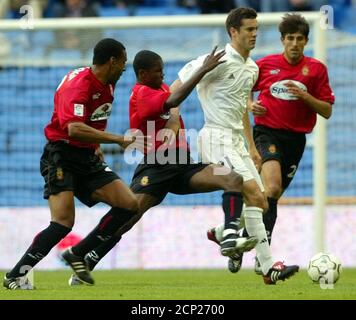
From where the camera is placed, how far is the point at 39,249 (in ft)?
29.2

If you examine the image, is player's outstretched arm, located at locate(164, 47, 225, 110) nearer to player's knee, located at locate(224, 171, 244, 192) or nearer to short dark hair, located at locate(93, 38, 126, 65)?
short dark hair, located at locate(93, 38, 126, 65)

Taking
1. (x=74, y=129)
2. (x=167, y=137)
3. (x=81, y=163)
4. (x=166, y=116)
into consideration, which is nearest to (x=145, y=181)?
(x=167, y=137)

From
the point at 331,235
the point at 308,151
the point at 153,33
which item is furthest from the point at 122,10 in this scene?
the point at 331,235

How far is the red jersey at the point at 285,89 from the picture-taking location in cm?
1057

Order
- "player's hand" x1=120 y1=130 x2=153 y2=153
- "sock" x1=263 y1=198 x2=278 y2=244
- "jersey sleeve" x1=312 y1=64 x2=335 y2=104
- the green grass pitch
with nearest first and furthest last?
the green grass pitch, "player's hand" x1=120 y1=130 x2=153 y2=153, "sock" x1=263 y1=198 x2=278 y2=244, "jersey sleeve" x1=312 y1=64 x2=335 y2=104

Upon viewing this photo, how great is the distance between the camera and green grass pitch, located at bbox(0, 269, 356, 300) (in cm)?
809

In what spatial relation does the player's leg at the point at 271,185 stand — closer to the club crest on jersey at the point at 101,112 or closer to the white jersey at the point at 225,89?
the white jersey at the point at 225,89

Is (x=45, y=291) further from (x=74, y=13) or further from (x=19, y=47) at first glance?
(x=74, y=13)

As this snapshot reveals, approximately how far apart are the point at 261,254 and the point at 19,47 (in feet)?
22.2

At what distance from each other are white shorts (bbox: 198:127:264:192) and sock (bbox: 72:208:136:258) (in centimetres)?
86

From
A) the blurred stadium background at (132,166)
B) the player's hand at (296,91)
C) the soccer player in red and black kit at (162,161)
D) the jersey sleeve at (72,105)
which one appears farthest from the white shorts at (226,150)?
the blurred stadium background at (132,166)

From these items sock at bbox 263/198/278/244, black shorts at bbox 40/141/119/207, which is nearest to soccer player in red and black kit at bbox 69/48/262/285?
black shorts at bbox 40/141/119/207

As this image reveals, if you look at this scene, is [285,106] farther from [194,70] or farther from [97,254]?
[97,254]

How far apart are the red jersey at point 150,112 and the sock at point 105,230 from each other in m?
0.68
